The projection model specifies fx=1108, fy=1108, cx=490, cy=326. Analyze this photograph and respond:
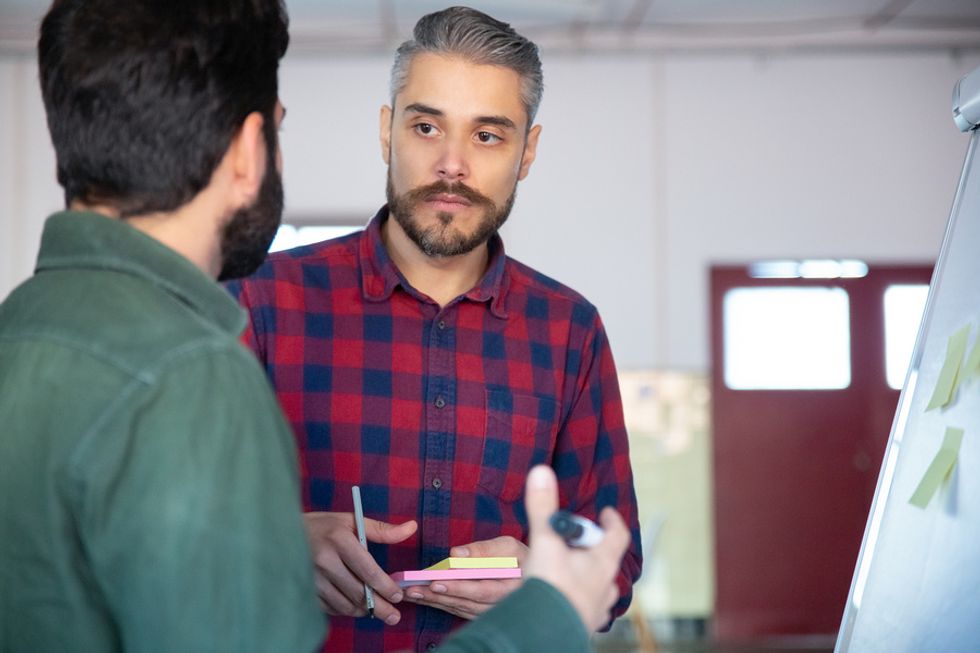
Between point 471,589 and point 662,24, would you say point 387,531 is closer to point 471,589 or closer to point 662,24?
point 471,589

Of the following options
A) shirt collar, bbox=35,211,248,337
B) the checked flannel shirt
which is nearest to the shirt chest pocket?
the checked flannel shirt

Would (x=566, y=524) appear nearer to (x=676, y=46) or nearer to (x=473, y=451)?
(x=473, y=451)

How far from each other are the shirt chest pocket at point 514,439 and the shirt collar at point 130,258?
0.95 m

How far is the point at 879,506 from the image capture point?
1.45 metres

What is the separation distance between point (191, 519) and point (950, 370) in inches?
38.5

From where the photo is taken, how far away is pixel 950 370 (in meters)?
1.37

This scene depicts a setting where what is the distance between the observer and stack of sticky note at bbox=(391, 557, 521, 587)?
5.05 ft

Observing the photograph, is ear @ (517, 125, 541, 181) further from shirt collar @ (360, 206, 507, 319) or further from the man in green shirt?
the man in green shirt

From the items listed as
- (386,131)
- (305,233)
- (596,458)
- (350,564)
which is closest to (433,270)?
(386,131)

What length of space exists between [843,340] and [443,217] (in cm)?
526

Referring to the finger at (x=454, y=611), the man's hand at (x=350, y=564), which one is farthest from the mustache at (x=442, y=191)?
the finger at (x=454, y=611)

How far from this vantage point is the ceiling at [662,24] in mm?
6164

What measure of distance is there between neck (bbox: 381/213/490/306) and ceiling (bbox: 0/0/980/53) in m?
4.41

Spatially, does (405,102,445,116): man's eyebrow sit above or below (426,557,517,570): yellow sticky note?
above
